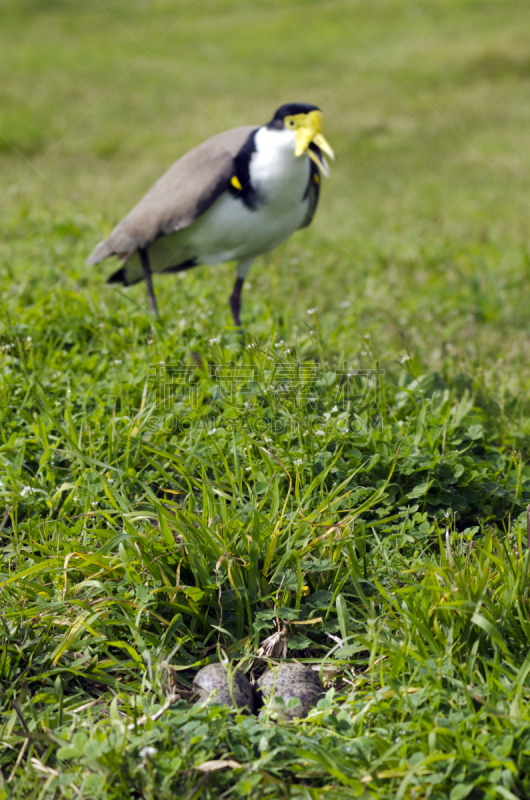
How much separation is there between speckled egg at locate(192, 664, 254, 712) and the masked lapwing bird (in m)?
2.63

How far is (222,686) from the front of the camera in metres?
2.24

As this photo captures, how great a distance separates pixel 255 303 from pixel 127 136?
12689 millimetres

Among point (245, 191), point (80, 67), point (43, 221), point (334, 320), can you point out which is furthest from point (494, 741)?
point (80, 67)

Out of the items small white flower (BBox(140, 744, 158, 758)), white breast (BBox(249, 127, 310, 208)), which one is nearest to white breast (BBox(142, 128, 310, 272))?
white breast (BBox(249, 127, 310, 208))

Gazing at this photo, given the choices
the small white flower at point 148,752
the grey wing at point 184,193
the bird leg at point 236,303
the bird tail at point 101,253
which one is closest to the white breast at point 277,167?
the grey wing at point 184,193

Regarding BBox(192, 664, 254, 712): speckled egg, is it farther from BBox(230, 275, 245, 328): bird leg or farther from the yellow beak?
the yellow beak

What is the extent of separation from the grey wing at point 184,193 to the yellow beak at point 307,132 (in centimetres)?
44

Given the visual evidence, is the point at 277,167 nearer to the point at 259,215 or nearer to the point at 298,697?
the point at 259,215

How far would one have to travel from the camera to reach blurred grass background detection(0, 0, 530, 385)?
19.6 feet

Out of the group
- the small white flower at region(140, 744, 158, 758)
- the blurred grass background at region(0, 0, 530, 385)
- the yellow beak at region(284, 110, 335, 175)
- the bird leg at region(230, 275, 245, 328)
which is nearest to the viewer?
the small white flower at region(140, 744, 158, 758)

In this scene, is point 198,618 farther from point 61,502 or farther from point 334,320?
point 334,320

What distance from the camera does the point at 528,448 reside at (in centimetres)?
359

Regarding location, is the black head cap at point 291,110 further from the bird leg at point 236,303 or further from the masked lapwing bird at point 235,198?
the bird leg at point 236,303

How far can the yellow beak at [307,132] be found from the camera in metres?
3.92
